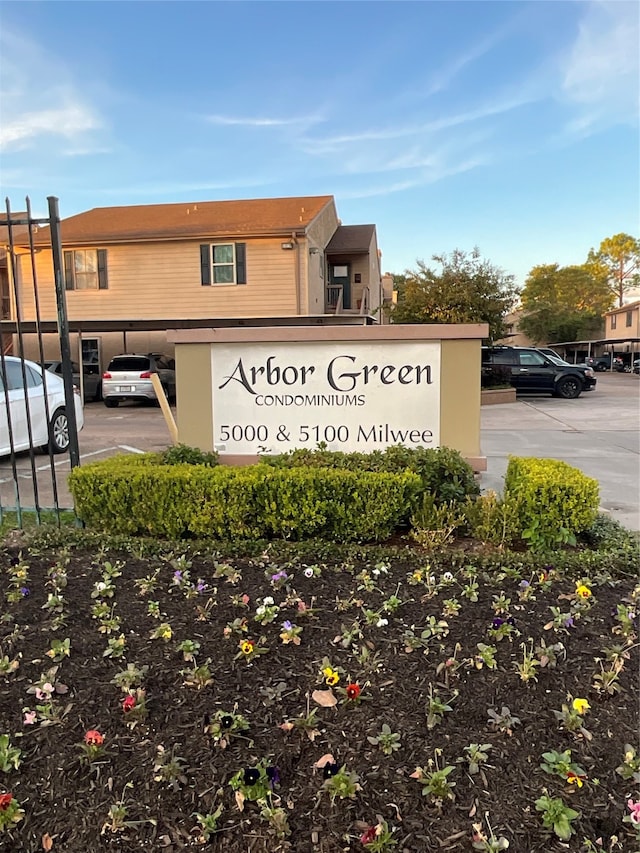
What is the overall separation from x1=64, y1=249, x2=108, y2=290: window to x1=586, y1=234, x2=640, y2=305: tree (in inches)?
2096

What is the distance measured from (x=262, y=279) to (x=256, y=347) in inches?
533

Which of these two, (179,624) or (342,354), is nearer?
(179,624)

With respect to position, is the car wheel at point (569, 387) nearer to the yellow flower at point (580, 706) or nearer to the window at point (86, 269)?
the window at point (86, 269)

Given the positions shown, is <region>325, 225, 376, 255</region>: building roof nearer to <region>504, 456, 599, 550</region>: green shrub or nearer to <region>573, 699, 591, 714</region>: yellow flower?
<region>504, 456, 599, 550</region>: green shrub

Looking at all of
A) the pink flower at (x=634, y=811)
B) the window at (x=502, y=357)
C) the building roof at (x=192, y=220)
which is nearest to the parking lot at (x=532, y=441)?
the window at (x=502, y=357)

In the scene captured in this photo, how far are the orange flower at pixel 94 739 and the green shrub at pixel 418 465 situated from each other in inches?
102

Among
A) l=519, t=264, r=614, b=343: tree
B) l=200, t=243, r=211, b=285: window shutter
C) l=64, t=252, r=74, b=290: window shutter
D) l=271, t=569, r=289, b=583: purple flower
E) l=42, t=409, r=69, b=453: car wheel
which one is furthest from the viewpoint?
l=519, t=264, r=614, b=343: tree

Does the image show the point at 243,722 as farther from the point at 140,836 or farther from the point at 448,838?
the point at 448,838

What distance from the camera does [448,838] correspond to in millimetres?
1858

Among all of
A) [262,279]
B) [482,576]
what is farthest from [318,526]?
[262,279]

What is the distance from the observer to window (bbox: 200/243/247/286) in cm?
1877

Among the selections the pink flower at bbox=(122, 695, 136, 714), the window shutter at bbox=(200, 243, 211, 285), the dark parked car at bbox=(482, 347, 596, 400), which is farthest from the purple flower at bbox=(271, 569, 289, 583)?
the dark parked car at bbox=(482, 347, 596, 400)

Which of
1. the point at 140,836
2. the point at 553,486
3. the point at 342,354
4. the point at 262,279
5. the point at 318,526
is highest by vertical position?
the point at 262,279

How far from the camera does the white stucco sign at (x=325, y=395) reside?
5590mm
